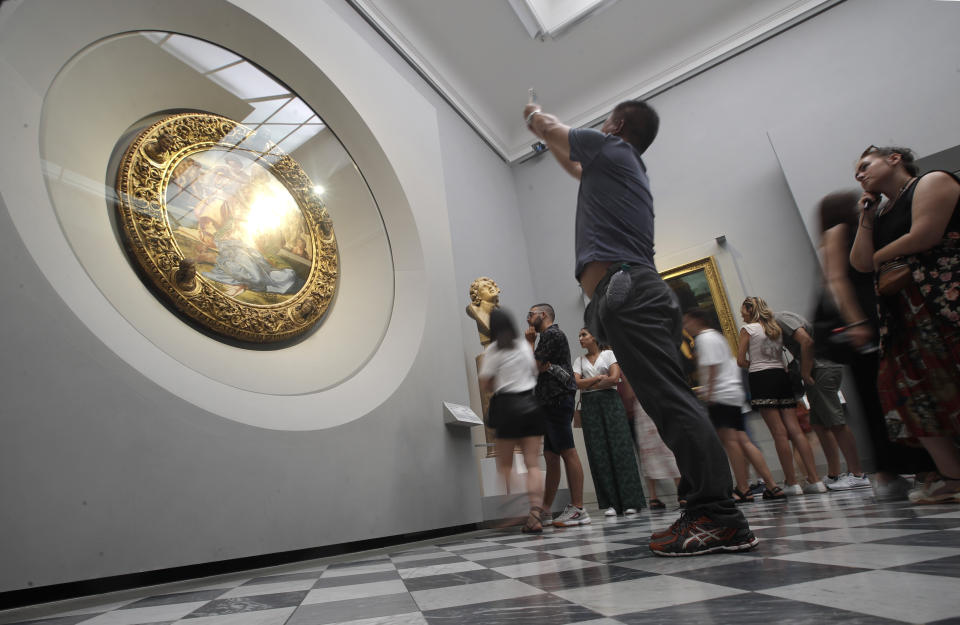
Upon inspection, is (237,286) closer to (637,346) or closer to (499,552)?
(499,552)

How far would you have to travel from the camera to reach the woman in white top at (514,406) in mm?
3207

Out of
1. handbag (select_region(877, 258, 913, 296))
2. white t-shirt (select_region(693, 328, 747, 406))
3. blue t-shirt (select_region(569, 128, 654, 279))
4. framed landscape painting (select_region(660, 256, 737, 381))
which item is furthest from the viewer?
framed landscape painting (select_region(660, 256, 737, 381))

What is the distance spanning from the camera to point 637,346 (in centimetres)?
161

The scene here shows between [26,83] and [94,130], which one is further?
[94,130]

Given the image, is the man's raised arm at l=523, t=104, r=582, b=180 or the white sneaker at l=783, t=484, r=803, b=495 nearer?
the man's raised arm at l=523, t=104, r=582, b=180

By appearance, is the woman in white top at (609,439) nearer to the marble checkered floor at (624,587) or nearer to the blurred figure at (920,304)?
the marble checkered floor at (624,587)

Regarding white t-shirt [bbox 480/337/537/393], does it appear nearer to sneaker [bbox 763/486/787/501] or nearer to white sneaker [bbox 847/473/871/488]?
sneaker [bbox 763/486/787/501]

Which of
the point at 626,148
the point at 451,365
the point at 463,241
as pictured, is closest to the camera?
the point at 626,148

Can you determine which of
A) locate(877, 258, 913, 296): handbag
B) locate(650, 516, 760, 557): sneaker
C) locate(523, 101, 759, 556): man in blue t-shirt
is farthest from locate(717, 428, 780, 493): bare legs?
locate(650, 516, 760, 557): sneaker

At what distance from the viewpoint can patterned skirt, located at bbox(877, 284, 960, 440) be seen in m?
1.89

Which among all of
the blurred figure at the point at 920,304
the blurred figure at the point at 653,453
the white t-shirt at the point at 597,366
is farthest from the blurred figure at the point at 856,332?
the white t-shirt at the point at 597,366

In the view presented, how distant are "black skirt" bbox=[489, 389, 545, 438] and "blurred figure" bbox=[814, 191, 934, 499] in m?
1.62

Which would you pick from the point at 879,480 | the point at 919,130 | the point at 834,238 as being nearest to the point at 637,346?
the point at 834,238

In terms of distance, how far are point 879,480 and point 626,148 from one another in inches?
80.7
